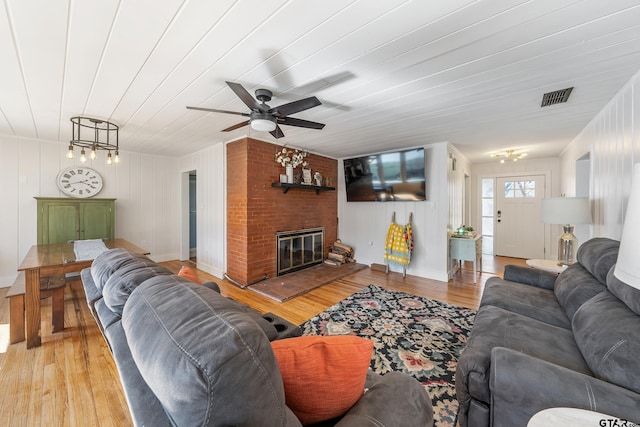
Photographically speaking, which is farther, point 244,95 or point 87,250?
point 87,250

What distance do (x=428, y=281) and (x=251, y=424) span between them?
12.8 ft

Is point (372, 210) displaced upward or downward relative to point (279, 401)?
upward

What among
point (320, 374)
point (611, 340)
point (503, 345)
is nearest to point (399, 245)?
point (503, 345)

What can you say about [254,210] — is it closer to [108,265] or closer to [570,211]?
[108,265]

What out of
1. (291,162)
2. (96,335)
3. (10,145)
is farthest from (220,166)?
→ (10,145)

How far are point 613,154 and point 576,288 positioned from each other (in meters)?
1.50

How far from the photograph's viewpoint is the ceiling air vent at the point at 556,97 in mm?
2135

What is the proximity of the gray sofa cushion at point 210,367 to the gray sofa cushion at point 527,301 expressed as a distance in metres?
1.93

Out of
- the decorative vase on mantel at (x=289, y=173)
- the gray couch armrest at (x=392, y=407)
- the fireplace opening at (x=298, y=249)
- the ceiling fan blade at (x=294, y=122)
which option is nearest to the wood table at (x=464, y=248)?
the fireplace opening at (x=298, y=249)

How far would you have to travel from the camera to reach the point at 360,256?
16.5 feet

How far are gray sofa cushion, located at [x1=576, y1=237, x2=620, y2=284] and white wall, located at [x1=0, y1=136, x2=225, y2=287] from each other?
4.19 meters

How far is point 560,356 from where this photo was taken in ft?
4.13

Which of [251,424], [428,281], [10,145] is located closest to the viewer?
[251,424]

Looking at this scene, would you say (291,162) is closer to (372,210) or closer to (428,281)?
(372,210)
